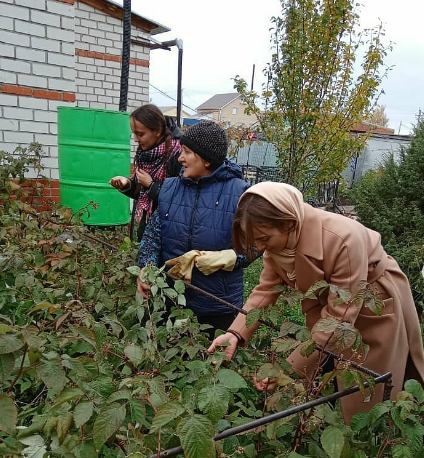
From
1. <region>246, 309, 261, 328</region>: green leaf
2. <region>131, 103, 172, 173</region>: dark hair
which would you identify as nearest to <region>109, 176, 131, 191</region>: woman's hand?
<region>131, 103, 172, 173</region>: dark hair

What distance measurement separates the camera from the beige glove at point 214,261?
6.03 feet

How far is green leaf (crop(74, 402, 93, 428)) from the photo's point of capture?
0.81 m

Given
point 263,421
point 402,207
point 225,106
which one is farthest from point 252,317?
point 225,106

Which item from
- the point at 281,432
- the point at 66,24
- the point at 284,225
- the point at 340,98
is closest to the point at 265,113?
the point at 340,98

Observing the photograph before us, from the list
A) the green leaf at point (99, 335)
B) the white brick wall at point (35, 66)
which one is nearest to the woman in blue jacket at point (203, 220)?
the green leaf at point (99, 335)

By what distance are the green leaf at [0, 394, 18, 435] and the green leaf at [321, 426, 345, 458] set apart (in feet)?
1.75

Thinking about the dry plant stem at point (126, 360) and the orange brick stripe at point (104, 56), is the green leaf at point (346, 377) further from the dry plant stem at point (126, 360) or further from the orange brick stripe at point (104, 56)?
the orange brick stripe at point (104, 56)

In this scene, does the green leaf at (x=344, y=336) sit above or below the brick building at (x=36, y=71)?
below

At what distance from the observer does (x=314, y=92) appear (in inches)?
188

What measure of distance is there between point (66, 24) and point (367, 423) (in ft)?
12.9

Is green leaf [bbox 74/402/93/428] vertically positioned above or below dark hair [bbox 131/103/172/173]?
below

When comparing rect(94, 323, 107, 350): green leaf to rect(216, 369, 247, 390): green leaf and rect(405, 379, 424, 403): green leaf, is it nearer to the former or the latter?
rect(216, 369, 247, 390): green leaf

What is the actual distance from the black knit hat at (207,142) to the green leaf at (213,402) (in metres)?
1.21

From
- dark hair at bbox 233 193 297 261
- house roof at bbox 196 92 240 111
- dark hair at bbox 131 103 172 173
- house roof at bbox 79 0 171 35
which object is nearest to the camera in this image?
dark hair at bbox 233 193 297 261
